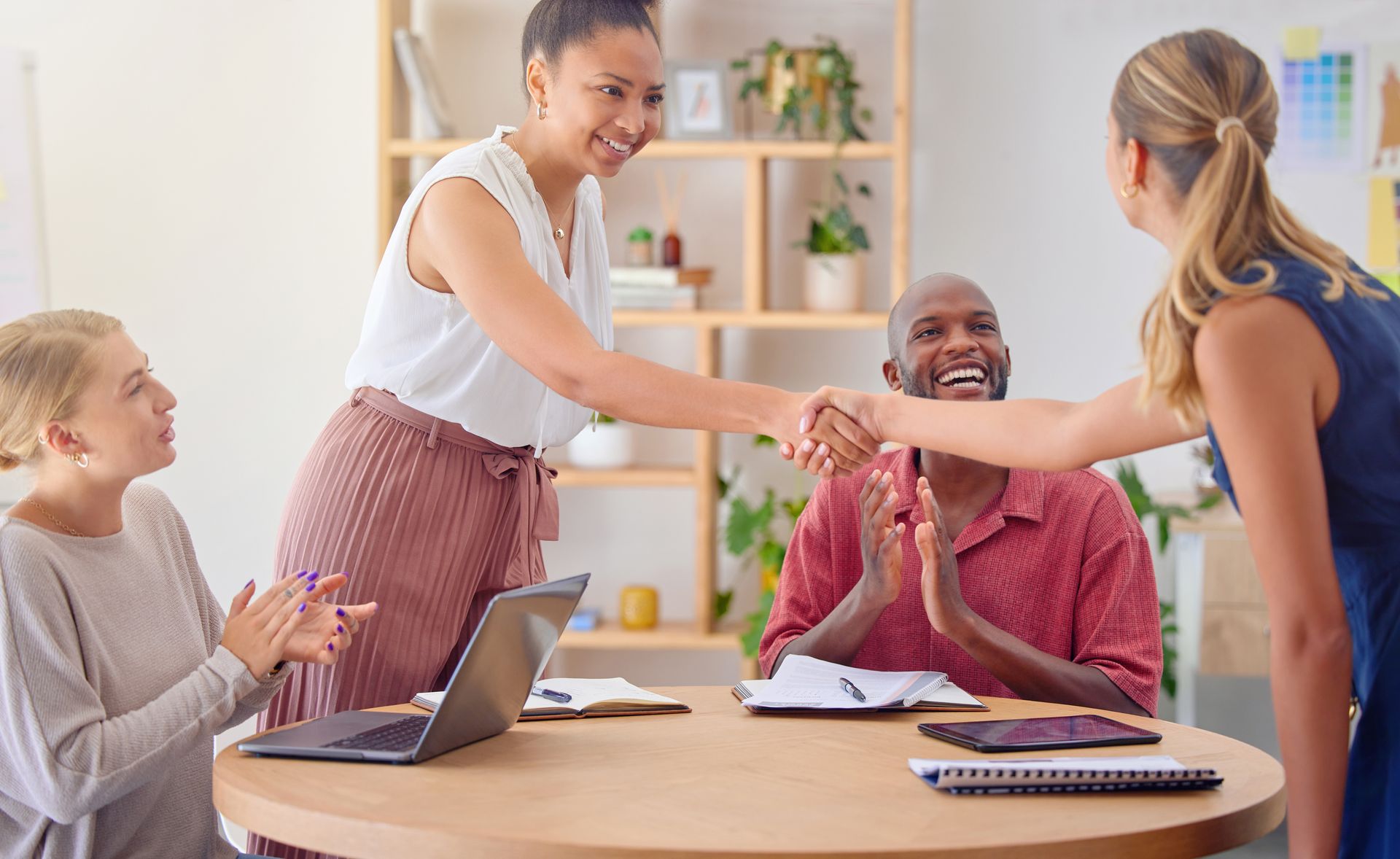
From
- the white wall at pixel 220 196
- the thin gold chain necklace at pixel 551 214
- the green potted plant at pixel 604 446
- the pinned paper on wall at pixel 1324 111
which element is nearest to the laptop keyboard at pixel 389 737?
the thin gold chain necklace at pixel 551 214

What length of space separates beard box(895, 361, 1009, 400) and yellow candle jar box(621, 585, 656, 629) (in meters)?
1.58

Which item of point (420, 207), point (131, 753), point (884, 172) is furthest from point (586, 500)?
point (131, 753)

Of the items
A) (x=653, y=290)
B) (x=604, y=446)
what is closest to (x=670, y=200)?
(x=653, y=290)

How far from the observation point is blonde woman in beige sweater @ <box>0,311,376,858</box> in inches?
51.4

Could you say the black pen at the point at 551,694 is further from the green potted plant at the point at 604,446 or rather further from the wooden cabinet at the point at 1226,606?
the wooden cabinet at the point at 1226,606

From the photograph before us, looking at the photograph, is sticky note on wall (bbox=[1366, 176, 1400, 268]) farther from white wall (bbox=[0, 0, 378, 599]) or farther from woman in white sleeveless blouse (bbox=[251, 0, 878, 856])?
white wall (bbox=[0, 0, 378, 599])

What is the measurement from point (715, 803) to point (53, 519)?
0.87 metres

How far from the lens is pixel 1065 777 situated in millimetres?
1125

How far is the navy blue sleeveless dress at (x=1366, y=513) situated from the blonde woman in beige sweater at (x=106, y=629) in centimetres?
104

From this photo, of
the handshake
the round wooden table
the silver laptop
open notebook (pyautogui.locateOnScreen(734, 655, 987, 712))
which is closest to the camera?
the round wooden table

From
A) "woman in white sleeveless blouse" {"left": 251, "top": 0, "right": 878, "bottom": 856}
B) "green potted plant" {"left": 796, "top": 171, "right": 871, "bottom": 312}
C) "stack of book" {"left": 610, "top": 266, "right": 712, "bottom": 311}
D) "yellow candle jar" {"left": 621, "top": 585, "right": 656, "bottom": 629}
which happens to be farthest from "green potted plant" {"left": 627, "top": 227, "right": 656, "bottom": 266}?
"woman in white sleeveless blouse" {"left": 251, "top": 0, "right": 878, "bottom": 856}

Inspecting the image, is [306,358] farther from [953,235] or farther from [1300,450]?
[1300,450]

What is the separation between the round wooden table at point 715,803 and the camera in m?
1.00

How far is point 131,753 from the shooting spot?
1.33 metres
